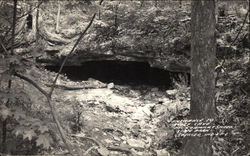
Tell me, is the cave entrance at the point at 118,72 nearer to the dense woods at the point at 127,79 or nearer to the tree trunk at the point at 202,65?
the dense woods at the point at 127,79

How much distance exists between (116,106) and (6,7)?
3918mm

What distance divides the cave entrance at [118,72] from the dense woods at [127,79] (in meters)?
0.04

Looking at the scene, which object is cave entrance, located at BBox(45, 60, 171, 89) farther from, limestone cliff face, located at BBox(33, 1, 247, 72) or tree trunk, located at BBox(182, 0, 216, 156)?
tree trunk, located at BBox(182, 0, 216, 156)

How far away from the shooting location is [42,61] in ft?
32.7

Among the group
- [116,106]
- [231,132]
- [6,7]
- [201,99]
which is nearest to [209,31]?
[201,99]

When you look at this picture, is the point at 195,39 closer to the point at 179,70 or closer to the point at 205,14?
the point at 205,14

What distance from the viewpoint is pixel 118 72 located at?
10.5m

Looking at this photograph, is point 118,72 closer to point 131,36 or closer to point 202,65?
point 131,36

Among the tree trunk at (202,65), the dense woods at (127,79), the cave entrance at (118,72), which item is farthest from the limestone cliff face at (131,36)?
the tree trunk at (202,65)

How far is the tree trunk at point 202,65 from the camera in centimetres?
466

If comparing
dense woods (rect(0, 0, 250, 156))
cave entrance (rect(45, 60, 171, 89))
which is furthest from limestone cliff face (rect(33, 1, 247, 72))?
cave entrance (rect(45, 60, 171, 89))

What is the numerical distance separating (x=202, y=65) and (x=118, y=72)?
5928 millimetres

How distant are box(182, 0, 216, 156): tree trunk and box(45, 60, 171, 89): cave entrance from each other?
5.11m

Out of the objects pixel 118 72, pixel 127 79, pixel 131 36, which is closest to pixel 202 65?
Answer: pixel 131 36
